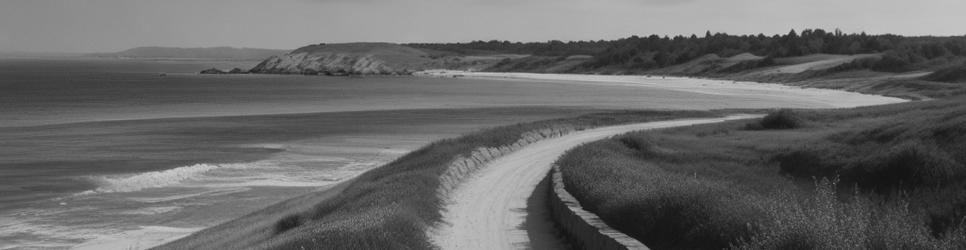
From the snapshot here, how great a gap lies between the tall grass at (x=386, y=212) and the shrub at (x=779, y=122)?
11.5 m

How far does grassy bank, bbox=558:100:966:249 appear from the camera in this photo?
35.6ft

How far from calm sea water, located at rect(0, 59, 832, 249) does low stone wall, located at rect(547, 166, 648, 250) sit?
1050 centimetres

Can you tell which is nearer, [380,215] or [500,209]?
[380,215]

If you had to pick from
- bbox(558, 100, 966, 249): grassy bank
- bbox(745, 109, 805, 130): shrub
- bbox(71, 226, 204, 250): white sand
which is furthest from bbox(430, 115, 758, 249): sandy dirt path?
bbox(745, 109, 805, 130): shrub

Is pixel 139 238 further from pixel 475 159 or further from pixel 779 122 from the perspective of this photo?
pixel 779 122

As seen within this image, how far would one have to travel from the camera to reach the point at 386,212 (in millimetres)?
16688

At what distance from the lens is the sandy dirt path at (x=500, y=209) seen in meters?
16.3

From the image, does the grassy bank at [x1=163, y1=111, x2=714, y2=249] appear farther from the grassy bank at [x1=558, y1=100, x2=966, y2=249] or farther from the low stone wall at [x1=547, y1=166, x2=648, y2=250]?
the grassy bank at [x1=558, y1=100, x2=966, y2=249]

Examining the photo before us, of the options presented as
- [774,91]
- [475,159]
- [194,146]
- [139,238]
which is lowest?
[774,91]

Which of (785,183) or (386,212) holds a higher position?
(386,212)

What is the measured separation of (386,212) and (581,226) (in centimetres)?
366

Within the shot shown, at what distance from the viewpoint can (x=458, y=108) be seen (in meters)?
79.1

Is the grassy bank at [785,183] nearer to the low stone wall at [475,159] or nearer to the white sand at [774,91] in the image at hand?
the low stone wall at [475,159]

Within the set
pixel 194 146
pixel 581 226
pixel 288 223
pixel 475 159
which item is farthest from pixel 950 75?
pixel 581 226
